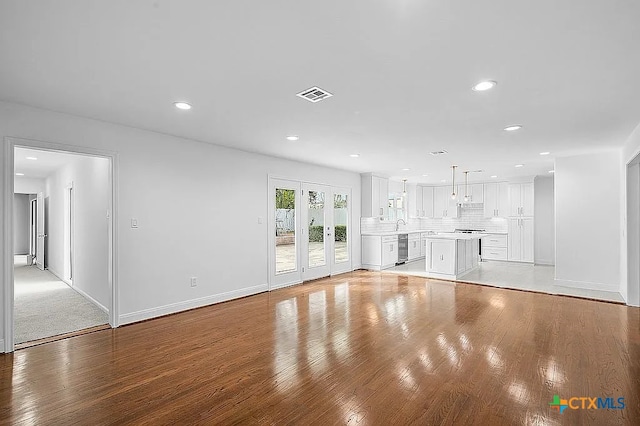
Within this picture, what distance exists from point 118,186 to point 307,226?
148 inches

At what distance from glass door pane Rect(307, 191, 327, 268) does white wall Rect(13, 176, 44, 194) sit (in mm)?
7801

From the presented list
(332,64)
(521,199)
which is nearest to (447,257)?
(521,199)

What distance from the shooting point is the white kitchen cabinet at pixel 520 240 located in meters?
9.77

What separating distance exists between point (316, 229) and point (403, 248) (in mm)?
3346

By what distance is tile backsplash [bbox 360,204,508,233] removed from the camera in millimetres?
10039

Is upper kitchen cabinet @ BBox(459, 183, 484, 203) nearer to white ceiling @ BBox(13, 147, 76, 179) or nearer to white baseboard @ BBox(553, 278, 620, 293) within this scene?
white baseboard @ BBox(553, 278, 620, 293)

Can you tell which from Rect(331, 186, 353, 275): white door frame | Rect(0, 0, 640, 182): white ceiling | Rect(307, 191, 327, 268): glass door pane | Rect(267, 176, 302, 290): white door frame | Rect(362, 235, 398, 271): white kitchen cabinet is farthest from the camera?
Rect(362, 235, 398, 271): white kitchen cabinet

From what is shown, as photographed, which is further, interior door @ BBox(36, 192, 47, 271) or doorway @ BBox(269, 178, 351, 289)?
interior door @ BBox(36, 192, 47, 271)

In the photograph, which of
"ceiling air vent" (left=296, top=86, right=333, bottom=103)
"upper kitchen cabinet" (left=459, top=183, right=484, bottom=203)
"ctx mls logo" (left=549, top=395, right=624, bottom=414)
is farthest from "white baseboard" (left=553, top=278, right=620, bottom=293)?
"ceiling air vent" (left=296, top=86, right=333, bottom=103)

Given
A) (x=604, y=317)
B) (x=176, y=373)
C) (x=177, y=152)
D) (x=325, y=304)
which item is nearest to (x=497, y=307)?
(x=604, y=317)

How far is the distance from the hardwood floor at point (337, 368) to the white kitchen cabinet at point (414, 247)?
505 cm

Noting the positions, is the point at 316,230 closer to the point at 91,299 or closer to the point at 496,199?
the point at 91,299

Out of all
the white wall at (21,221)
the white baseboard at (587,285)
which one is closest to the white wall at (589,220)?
the white baseboard at (587,285)

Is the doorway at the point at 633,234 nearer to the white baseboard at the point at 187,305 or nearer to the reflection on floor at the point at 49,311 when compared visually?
A: the white baseboard at the point at 187,305
